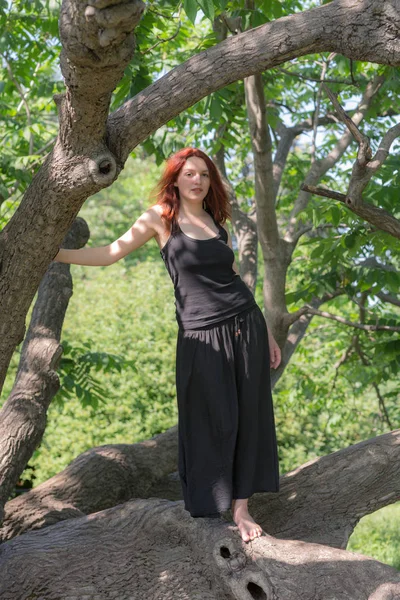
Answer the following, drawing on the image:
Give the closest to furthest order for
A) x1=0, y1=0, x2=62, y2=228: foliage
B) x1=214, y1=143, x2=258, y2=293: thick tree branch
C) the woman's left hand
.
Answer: the woman's left hand
x1=0, y1=0, x2=62, y2=228: foliage
x1=214, y1=143, x2=258, y2=293: thick tree branch

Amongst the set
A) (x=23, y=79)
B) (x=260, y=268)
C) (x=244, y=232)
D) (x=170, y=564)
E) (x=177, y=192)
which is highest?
(x=23, y=79)

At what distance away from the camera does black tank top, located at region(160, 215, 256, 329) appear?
4.00m

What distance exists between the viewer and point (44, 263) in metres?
3.33

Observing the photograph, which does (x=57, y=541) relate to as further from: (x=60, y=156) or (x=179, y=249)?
(x=60, y=156)

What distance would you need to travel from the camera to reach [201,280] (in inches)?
158

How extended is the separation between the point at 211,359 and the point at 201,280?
0.40 m

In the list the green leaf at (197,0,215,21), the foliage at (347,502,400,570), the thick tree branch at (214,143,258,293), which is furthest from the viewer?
the foliage at (347,502,400,570)

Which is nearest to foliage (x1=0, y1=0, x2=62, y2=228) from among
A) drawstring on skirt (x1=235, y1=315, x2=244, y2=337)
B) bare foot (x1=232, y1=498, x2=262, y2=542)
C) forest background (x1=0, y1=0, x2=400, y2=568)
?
forest background (x1=0, y1=0, x2=400, y2=568)

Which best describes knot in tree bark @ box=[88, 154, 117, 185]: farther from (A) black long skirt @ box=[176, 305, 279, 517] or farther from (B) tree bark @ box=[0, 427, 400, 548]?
(B) tree bark @ box=[0, 427, 400, 548]

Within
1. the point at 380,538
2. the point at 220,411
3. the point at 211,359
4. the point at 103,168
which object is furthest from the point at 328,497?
the point at 380,538

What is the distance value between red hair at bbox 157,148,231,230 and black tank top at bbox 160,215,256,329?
0.48ft

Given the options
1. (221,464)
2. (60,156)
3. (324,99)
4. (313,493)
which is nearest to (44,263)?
(60,156)

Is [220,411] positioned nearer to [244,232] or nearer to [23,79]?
[244,232]

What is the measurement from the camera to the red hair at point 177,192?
13.6 feet
